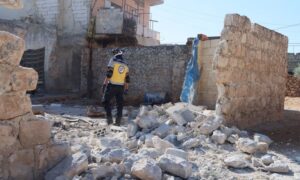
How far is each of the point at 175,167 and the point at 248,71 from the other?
385 centimetres

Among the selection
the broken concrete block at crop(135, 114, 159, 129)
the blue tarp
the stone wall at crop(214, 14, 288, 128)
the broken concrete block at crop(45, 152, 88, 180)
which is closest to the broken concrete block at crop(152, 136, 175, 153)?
the broken concrete block at crop(135, 114, 159, 129)

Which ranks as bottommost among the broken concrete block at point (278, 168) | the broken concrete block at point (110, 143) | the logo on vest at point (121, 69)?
the broken concrete block at point (278, 168)

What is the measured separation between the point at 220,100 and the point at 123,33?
9.29 m

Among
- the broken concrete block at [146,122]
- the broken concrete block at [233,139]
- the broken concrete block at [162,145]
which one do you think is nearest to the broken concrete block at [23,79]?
the broken concrete block at [162,145]

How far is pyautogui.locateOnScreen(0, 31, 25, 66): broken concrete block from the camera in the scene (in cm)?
312

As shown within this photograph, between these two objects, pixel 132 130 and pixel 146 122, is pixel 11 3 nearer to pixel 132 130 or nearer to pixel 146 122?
pixel 132 130

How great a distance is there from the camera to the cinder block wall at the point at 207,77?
881 cm

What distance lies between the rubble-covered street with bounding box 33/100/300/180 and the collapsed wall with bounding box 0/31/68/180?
0.21 m

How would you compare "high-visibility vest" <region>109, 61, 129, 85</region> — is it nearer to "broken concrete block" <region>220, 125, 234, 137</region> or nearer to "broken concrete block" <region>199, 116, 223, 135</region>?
"broken concrete block" <region>199, 116, 223, 135</region>

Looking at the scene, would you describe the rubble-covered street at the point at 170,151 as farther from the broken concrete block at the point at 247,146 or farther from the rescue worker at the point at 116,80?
the rescue worker at the point at 116,80

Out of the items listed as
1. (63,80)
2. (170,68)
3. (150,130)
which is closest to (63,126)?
(150,130)

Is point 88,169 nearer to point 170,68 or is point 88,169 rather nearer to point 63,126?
point 63,126

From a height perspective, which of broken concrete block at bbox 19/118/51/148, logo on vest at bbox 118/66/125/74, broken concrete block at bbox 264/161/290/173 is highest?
logo on vest at bbox 118/66/125/74

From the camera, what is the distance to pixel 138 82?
1195cm
